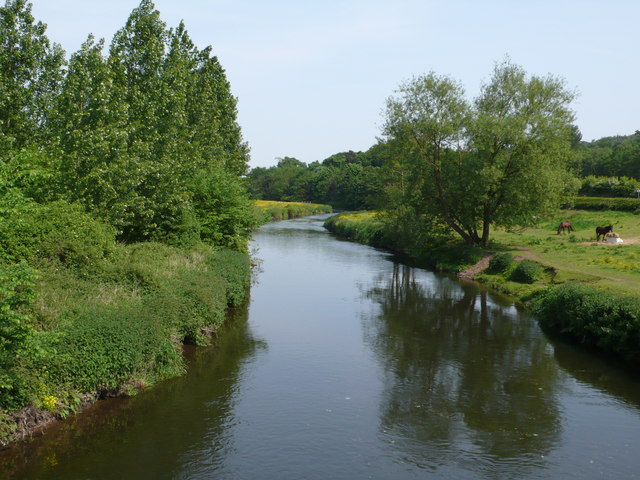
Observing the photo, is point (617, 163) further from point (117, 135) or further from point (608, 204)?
point (117, 135)

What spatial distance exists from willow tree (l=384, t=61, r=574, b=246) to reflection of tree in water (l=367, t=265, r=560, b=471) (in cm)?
1535

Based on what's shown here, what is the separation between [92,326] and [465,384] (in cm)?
1210

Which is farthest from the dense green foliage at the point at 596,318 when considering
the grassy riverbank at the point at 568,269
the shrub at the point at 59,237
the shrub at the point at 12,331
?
Answer: the shrub at the point at 12,331

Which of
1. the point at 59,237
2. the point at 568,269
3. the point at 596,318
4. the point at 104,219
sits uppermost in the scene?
the point at 104,219

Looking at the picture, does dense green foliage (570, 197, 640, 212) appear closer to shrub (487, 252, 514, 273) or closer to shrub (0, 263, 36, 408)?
shrub (487, 252, 514, 273)

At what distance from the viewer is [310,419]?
1587 cm

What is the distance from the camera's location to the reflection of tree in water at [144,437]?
40.4ft

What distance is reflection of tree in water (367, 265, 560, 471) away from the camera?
1454 centimetres

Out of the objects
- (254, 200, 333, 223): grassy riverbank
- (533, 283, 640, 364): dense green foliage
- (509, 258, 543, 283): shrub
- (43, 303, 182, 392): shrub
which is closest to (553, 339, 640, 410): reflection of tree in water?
(533, 283, 640, 364): dense green foliage

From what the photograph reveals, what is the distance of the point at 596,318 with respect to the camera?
23.5 meters

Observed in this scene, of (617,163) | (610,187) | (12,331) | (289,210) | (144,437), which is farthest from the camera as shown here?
(289,210)

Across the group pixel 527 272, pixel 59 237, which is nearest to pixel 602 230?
pixel 527 272

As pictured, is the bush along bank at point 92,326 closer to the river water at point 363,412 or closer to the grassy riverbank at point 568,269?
the river water at point 363,412

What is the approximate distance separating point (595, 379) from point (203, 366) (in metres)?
14.1
